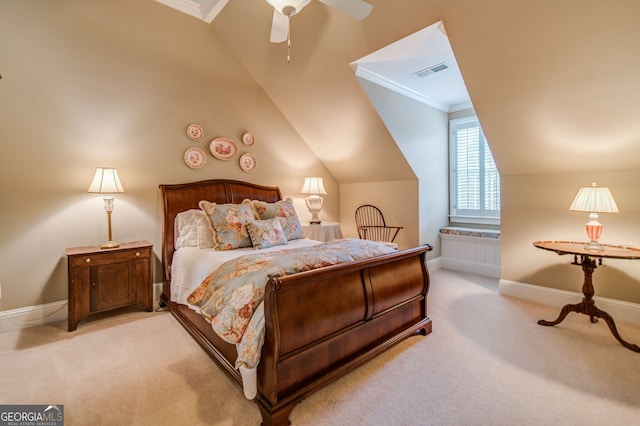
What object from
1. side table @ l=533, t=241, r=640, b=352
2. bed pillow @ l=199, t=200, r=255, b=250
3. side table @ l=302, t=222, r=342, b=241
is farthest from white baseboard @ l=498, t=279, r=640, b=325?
bed pillow @ l=199, t=200, r=255, b=250

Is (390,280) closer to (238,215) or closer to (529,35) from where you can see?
(238,215)

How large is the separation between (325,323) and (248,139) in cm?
312

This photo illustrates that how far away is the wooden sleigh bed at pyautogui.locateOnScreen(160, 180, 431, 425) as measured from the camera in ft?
5.30

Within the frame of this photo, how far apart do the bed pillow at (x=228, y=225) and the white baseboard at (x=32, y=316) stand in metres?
1.65

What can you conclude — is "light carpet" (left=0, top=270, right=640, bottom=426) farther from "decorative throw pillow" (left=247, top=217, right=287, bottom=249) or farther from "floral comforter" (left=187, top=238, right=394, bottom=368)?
"decorative throw pillow" (left=247, top=217, right=287, bottom=249)

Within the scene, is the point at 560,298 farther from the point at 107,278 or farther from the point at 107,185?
the point at 107,185

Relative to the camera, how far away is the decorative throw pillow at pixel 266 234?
299cm

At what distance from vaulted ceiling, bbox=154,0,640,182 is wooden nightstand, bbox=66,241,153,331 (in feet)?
8.88

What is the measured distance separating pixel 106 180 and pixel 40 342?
149cm

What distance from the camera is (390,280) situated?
7.73 ft

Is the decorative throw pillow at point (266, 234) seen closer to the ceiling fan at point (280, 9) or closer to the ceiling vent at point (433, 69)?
the ceiling fan at point (280, 9)

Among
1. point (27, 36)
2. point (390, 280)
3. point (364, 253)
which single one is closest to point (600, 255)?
point (390, 280)

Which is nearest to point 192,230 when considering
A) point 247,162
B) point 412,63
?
point 247,162

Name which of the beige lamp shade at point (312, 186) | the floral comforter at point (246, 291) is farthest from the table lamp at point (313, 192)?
the floral comforter at point (246, 291)
